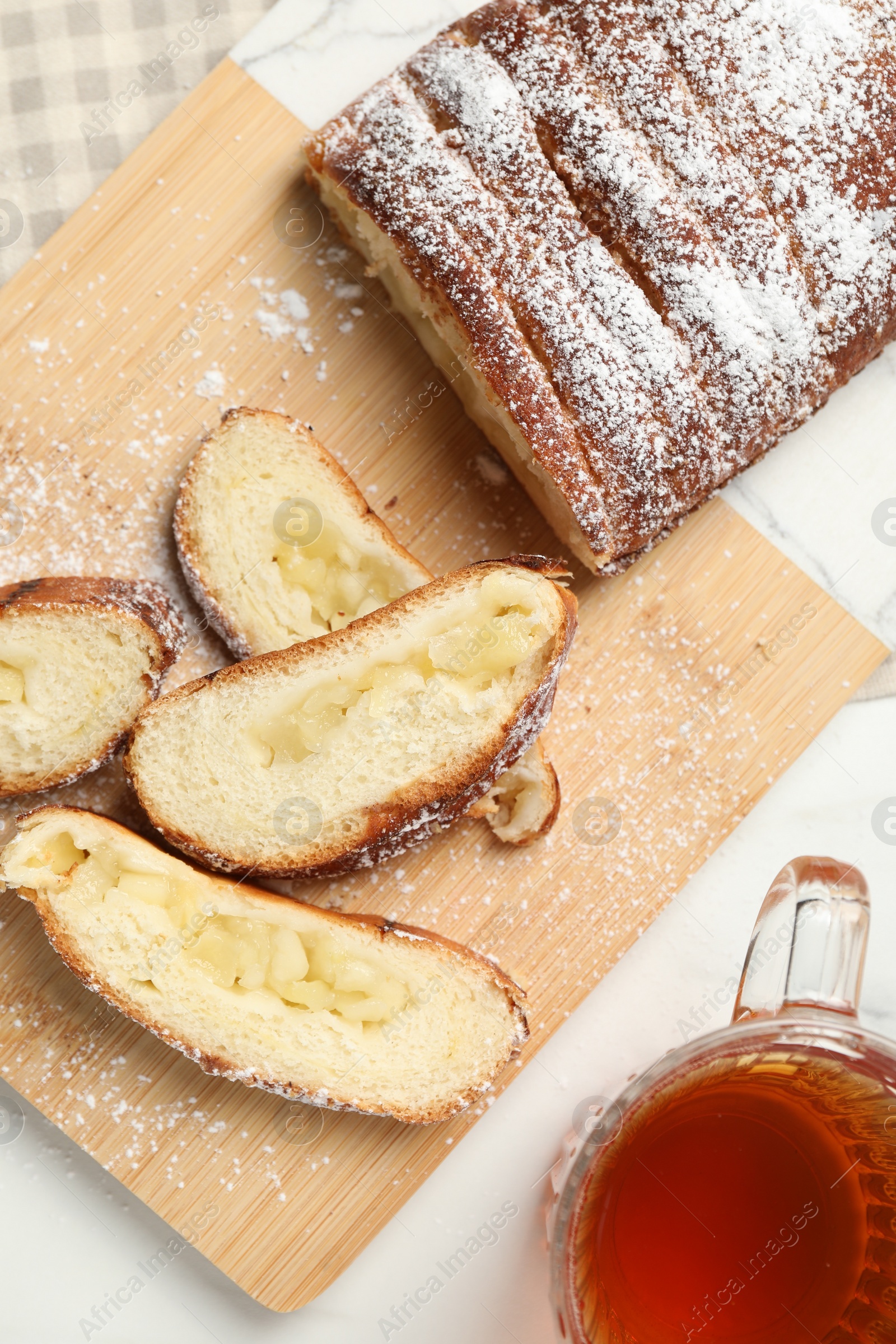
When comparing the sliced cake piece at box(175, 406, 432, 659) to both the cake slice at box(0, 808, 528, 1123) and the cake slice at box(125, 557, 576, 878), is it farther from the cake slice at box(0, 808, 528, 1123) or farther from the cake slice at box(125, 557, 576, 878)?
the cake slice at box(0, 808, 528, 1123)

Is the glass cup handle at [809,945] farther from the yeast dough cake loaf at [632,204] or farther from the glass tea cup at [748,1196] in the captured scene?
the yeast dough cake loaf at [632,204]

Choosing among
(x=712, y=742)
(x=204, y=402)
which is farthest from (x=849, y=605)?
(x=204, y=402)

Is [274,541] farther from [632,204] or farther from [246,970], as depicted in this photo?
[632,204]

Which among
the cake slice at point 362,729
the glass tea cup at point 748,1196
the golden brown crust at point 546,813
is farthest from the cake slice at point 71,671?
the glass tea cup at point 748,1196

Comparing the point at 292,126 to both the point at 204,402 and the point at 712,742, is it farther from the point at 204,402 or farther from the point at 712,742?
the point at 712,742

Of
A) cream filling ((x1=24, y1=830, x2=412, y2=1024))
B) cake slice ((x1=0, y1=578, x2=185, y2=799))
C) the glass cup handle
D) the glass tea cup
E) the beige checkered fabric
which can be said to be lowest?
the glass tea cup

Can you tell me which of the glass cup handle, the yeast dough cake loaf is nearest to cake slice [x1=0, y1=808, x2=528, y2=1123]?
the glass cup handle
